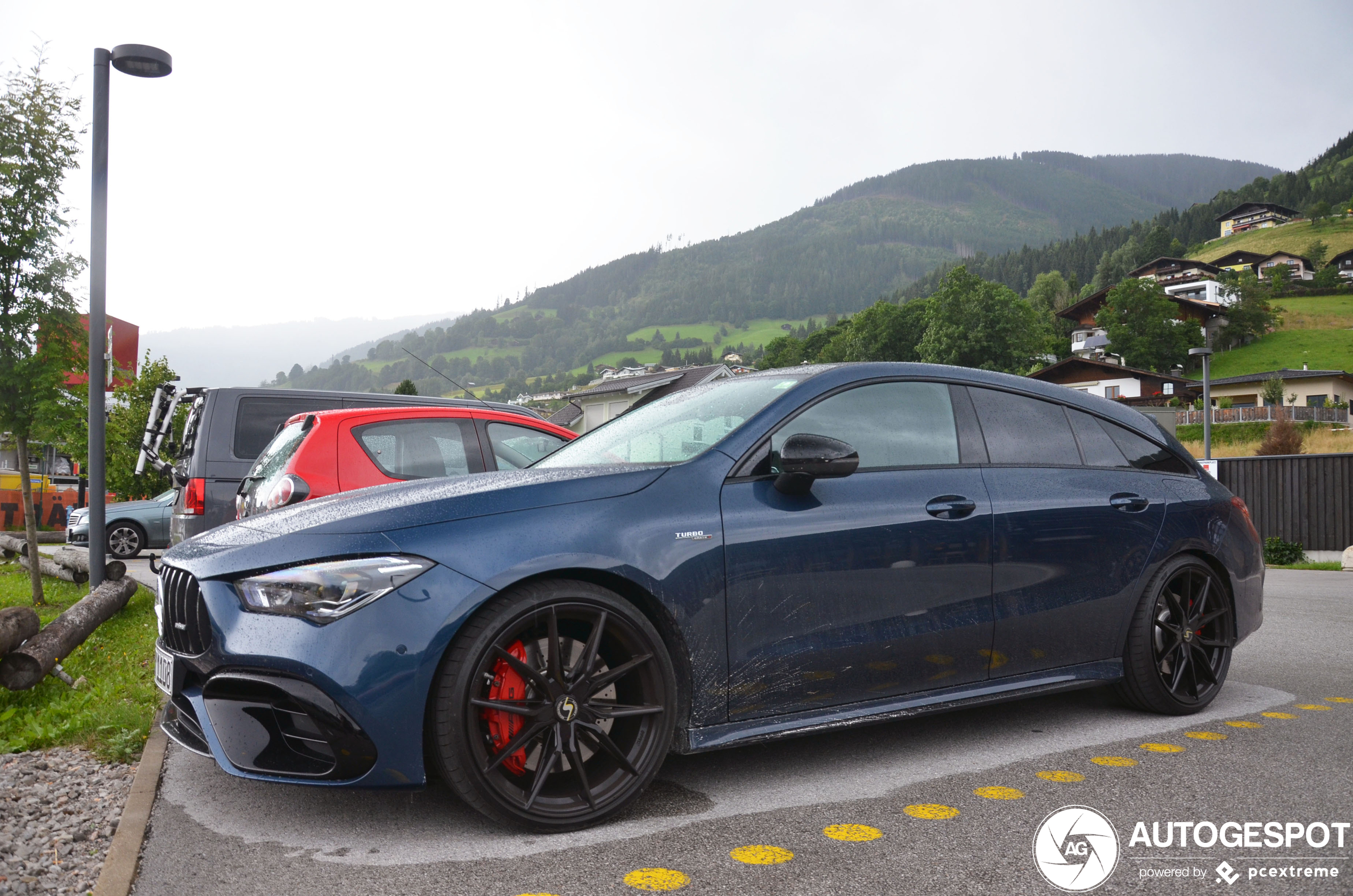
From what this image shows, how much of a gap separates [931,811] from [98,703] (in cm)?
416

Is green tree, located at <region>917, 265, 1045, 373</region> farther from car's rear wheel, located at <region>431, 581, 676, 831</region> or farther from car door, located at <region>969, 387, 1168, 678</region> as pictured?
car's rear wheel, located at <region>431, 581, 676, 831</region>

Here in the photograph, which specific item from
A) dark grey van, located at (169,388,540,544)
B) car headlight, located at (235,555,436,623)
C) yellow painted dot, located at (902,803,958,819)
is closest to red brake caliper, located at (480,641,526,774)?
car headlight, located at (235,555,436,623)

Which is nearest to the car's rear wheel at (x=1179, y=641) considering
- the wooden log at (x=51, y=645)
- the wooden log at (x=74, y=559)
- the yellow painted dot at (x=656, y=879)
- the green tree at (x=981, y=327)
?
the yellow painted dot at (x=656, y=879)

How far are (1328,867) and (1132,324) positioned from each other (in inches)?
3813

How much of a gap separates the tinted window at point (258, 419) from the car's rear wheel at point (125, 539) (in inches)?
496

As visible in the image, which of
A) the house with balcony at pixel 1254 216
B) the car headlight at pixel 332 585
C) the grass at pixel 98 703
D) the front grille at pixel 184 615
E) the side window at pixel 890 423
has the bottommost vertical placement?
the grass at pixel 98 703

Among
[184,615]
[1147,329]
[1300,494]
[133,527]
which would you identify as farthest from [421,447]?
[1147,329]

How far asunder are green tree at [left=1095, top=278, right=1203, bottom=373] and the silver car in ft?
286

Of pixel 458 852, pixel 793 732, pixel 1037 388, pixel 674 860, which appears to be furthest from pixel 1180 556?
pixel 458 852

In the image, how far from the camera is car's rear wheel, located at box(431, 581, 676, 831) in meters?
2.81

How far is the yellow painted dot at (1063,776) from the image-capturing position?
346 cm

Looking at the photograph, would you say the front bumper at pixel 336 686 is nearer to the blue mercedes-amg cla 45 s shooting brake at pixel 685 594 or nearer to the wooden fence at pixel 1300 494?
the blue mercedes-amg cla 45 s shooting brake at pixel 685 594

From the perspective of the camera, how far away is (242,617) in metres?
2.83

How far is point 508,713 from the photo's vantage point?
2936mm
